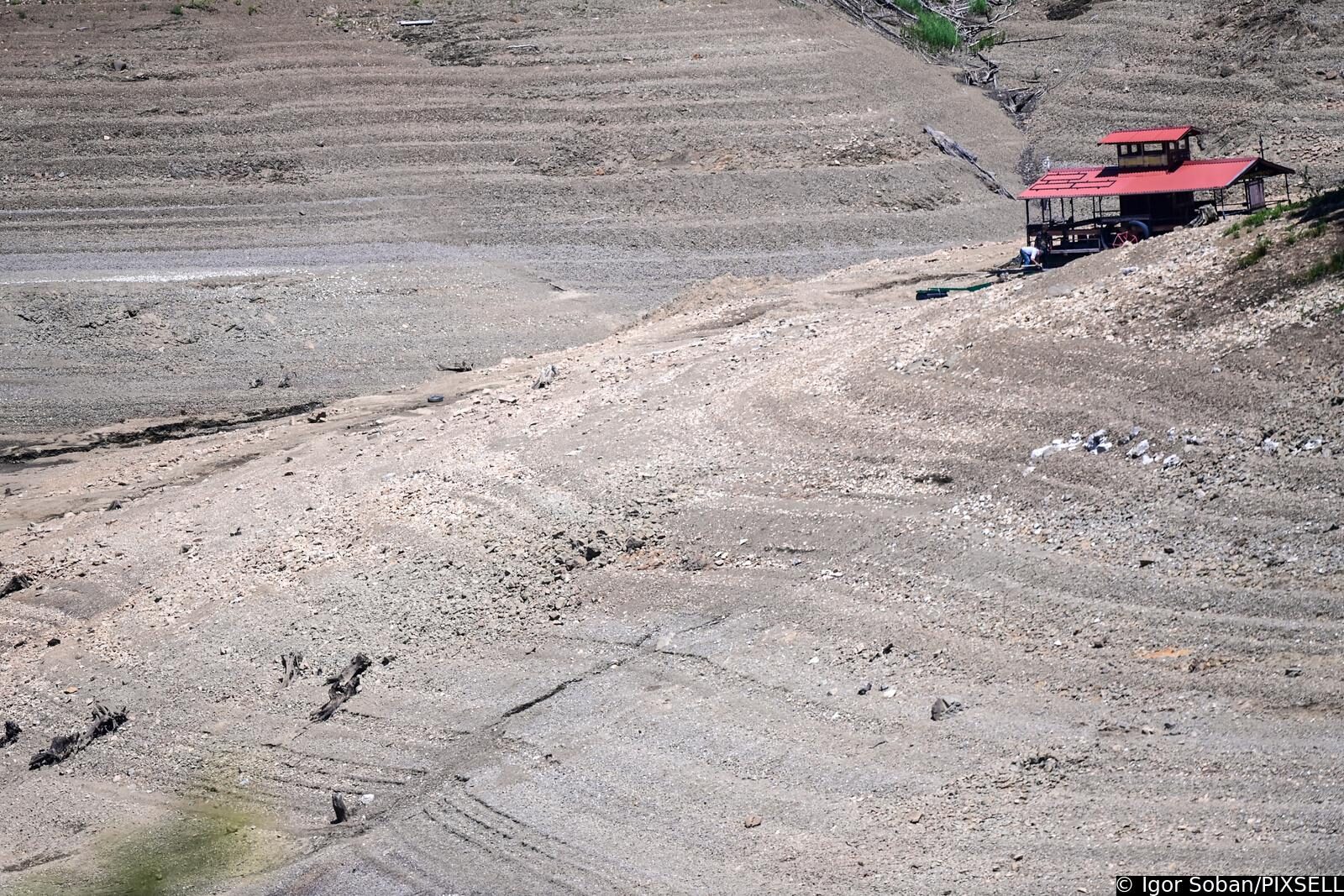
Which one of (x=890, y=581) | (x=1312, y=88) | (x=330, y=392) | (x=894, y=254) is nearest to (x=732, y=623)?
(x=890, y=581)

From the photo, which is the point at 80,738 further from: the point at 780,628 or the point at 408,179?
the point at 408,179

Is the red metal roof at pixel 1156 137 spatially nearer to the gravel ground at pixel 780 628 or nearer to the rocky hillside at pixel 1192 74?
the gravel ground at pixel 780 628

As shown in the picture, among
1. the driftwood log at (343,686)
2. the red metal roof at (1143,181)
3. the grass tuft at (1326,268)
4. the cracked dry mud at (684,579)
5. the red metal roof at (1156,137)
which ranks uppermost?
the red metal roof at (1156,137)

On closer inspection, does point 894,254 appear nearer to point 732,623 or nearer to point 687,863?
point 732,623

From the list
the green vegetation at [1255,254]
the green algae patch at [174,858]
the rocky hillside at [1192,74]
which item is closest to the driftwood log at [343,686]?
the green algae patch at [174,858]

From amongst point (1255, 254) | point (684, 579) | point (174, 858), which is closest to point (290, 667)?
point (174, 858)
